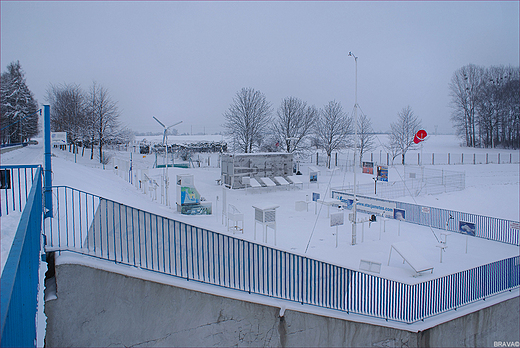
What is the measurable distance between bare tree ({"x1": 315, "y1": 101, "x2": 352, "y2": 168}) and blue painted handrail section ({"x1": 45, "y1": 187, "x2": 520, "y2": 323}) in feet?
125

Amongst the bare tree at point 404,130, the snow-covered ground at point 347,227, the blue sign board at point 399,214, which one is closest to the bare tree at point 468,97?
the bare tree at point 404,130

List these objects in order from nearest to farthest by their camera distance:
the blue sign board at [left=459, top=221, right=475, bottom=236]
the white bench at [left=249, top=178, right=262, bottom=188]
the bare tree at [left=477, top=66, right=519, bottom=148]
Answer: the blue sign board at [left=459, top=221, right=475, bottom=236] → the white bench at [left=249, top=178, right=262, bottom=188] → the bare tree at [left=477, top=66, right=519, bottom=148]

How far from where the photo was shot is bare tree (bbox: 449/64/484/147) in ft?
193

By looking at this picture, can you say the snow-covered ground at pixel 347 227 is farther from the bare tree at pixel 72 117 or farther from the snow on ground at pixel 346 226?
the bare tree at pixel 72 117

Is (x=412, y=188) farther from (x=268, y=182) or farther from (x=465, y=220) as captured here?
(x=465, y=220)

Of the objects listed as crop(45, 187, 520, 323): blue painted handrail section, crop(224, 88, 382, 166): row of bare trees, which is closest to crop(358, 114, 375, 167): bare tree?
crop(224, 88, 382, 166): row of bare trees

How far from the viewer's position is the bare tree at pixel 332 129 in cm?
4597

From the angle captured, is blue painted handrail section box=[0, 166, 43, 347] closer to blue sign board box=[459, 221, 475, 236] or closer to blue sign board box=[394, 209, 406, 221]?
blue sign board box=[459, 221, 475, 236]

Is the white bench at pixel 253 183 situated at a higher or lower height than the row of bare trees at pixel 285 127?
lower

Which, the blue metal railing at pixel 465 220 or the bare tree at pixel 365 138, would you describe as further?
the bare tree at pixel 365 138

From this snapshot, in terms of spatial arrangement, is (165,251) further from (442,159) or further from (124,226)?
(442,159)

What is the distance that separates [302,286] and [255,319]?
4.13 feet

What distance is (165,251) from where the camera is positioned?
6020 mm

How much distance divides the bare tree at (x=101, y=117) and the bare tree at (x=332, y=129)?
27.1 meters
